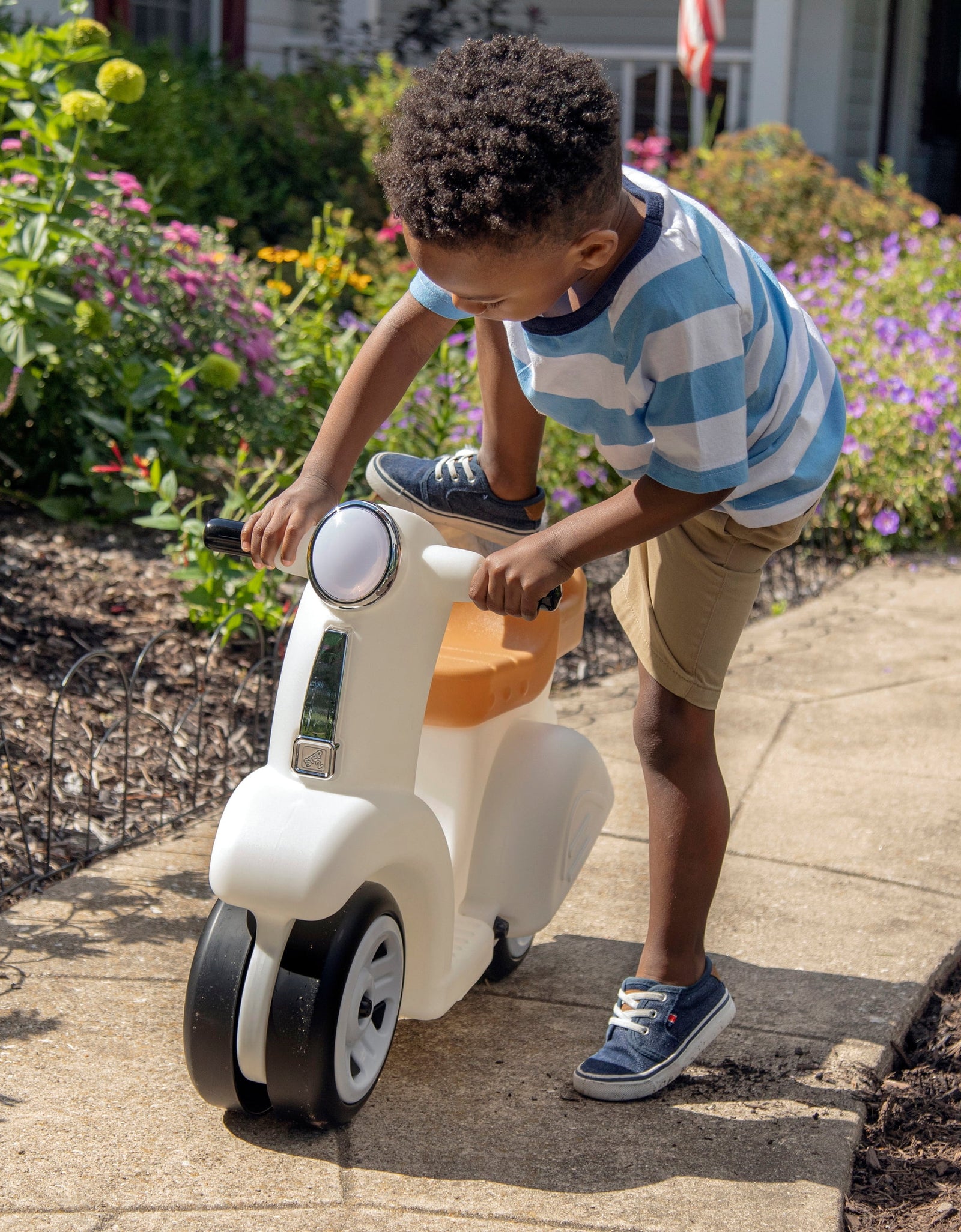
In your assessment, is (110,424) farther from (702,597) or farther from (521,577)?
(521,577)

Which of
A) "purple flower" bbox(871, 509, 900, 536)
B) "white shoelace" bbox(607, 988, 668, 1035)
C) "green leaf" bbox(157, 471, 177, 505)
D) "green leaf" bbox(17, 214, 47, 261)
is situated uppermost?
"green leaf" bbox(17, 214, 47, 261)

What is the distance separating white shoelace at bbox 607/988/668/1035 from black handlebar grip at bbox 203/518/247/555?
0.95 m

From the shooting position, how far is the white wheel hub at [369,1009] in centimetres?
187

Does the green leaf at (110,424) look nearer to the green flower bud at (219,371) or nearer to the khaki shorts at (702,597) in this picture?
the green flower bud at (219,371)

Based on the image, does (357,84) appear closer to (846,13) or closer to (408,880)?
(846,13)

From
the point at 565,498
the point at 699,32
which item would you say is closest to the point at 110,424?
the point at 565,498

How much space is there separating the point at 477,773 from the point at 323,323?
303cm

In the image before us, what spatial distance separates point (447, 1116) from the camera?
79.3 inches

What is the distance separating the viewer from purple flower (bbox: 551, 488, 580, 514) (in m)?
4.92

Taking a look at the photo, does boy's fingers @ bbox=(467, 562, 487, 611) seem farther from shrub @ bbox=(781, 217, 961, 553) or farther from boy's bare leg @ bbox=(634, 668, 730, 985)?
shrub @ bbox=(781, 217, 961, 553)

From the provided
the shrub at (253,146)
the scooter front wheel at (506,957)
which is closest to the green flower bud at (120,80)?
the scooter front wheel at (506,957)

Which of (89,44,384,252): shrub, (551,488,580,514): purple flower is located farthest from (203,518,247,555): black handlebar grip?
(89,44,384,252): shrub

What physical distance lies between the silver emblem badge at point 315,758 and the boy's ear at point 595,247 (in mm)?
732

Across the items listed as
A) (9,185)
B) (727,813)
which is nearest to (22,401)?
(9,185)
